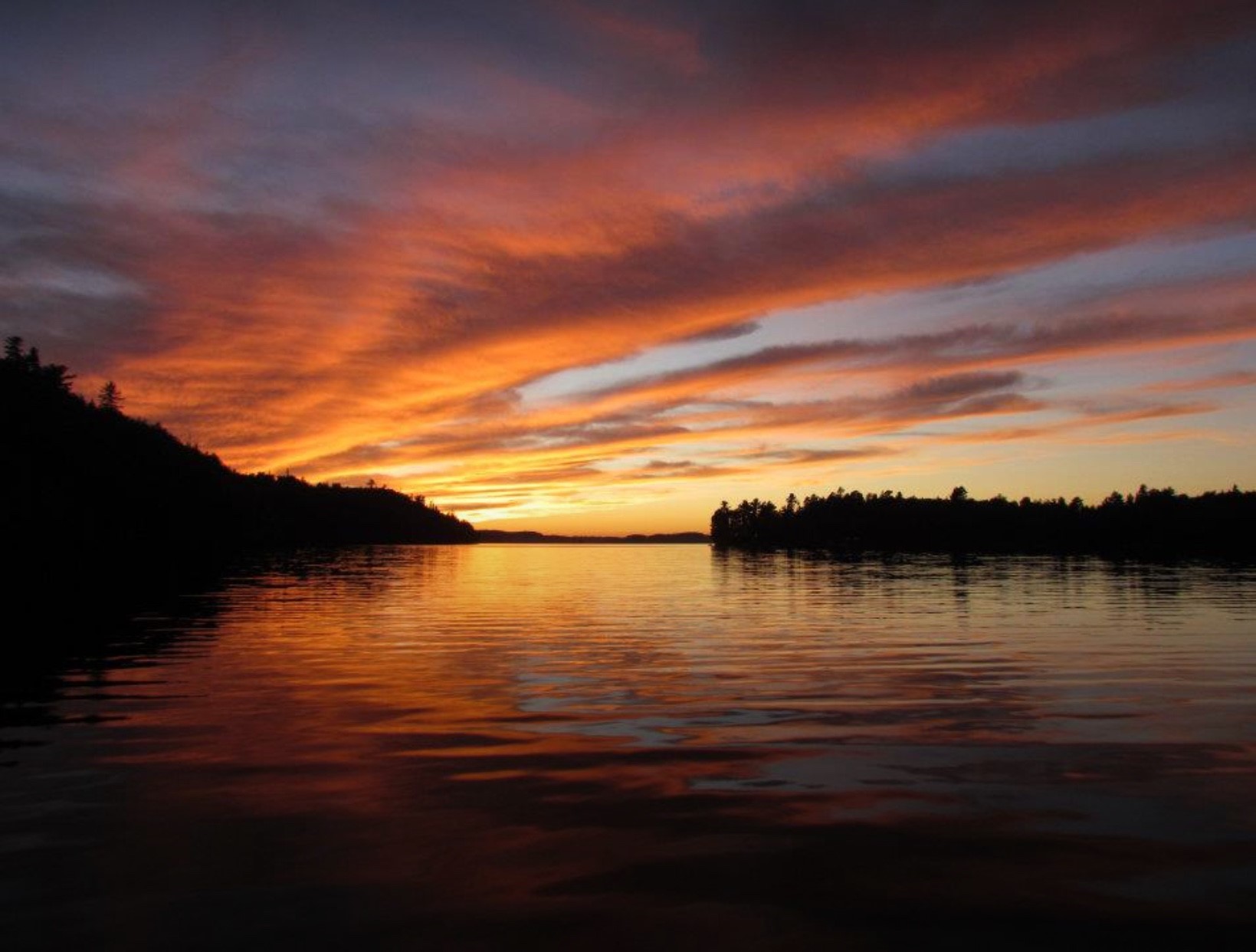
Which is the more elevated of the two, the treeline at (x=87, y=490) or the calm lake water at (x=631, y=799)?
the treeline at (x=87, y=490)

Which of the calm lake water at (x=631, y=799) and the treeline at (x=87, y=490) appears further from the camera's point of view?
the treeline at (x=87, y=490)

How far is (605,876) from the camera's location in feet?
31.3

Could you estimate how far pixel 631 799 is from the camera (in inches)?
492

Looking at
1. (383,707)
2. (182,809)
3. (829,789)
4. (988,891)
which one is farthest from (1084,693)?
(182,809)

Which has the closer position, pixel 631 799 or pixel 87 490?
pixel 631 799

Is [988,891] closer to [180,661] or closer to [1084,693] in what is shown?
[1084,693]

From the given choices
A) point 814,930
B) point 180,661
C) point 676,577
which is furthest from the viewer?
point 676,577

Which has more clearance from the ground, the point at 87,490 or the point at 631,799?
the point at 87,490

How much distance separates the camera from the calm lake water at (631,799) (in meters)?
8.54

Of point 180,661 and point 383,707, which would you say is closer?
point 383,707

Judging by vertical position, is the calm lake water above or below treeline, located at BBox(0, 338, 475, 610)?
below

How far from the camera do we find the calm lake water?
8.54 metres

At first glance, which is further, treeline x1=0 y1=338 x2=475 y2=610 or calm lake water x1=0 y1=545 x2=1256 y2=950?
treeline x1=0 y1=338 x2=475 y2=610

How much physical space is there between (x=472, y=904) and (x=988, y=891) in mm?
5767
